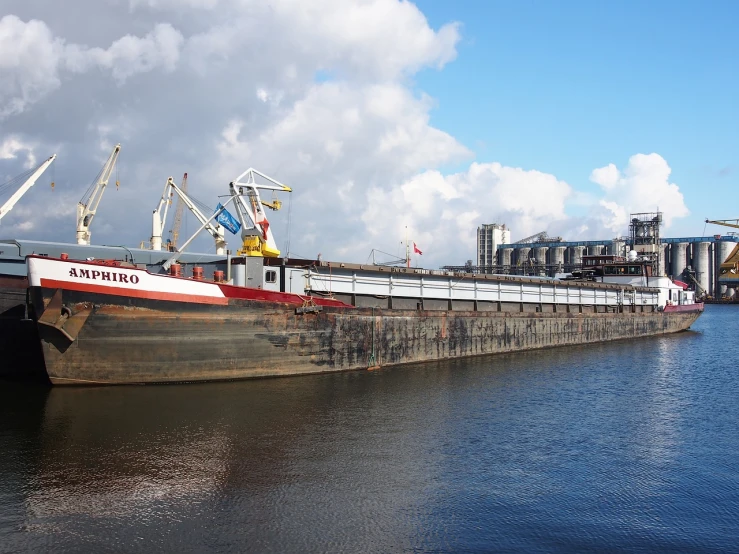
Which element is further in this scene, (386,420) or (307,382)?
(307,382)

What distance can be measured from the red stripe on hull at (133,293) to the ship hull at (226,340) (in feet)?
0.60

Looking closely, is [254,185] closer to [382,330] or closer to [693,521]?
[382,330]

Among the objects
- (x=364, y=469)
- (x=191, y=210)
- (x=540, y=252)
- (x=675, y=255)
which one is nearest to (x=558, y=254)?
(x=540, y=252)

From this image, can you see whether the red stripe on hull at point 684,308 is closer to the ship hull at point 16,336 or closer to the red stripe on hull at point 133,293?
the red stripe on hull at point 133,293

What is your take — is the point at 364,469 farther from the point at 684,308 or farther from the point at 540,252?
the point at 540,252

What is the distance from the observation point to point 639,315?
192ft

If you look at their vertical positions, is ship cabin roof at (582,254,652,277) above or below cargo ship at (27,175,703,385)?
above

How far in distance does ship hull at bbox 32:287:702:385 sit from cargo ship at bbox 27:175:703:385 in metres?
0.05

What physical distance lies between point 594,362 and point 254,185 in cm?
2472

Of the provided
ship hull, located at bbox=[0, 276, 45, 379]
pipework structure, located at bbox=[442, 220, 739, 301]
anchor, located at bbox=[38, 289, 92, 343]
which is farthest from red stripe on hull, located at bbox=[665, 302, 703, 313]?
pipework structure, located at bbox=[442, 220, 739, 301]

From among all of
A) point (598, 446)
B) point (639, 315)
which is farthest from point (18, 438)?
point (639, 315)

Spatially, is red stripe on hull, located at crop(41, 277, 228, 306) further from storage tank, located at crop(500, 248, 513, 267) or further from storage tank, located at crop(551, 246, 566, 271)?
storage tank, located at crop(551, 246, 566, 271)

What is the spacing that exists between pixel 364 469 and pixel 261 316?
13.1m

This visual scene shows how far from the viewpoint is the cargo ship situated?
23.3m
